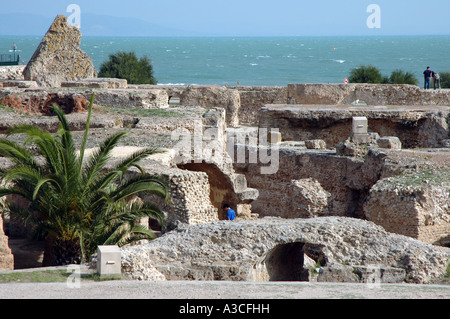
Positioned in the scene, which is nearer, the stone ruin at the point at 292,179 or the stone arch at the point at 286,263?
the stone ruin at the point at 292,179

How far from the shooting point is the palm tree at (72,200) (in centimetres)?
979

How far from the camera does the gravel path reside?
21.9ft

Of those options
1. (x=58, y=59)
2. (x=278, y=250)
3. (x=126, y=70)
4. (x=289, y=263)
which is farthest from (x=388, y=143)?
(x=126, y=70)

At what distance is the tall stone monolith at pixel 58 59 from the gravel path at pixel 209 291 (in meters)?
21.2

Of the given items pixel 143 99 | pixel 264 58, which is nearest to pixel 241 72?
pixel 264 58

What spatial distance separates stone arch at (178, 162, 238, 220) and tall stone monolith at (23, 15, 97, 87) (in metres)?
14.2

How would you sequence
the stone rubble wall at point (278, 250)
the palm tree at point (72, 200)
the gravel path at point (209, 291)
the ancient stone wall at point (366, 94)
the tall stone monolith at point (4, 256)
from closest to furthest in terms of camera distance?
the gravel path at point (209, 291)
the stone rubble wall at point (278, 250)
the tall stone monolith at point (4, 256)
the palm tree at point (72, 200)
the ancient stone wall at point (366, 94)

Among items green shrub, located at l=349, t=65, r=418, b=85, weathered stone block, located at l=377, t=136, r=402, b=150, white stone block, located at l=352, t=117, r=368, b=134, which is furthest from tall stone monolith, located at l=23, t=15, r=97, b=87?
green shrub, located at l=349, t=65, r=418, b=85

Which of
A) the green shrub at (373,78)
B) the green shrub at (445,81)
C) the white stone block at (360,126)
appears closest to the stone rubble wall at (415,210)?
the white stone block at (360,126)

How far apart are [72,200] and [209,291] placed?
3.53 m

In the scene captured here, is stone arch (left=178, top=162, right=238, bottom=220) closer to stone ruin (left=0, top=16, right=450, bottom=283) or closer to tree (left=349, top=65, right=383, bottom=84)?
stone ruin (left=0, top=16, right=450, bottom=283)

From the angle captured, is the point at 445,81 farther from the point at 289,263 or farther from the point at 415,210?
the point at 289,263

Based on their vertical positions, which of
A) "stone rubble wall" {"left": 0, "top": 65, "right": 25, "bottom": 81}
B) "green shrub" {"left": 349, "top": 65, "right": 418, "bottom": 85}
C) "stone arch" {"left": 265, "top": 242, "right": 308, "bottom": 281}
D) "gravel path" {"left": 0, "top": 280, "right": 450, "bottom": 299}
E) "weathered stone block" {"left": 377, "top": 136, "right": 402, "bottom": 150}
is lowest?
"stone arch" {"left": 265, "top": 242, "right": 308, "bottom": 281}

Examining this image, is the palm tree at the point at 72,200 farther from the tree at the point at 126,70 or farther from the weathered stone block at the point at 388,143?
the tree at the point at 126,70
